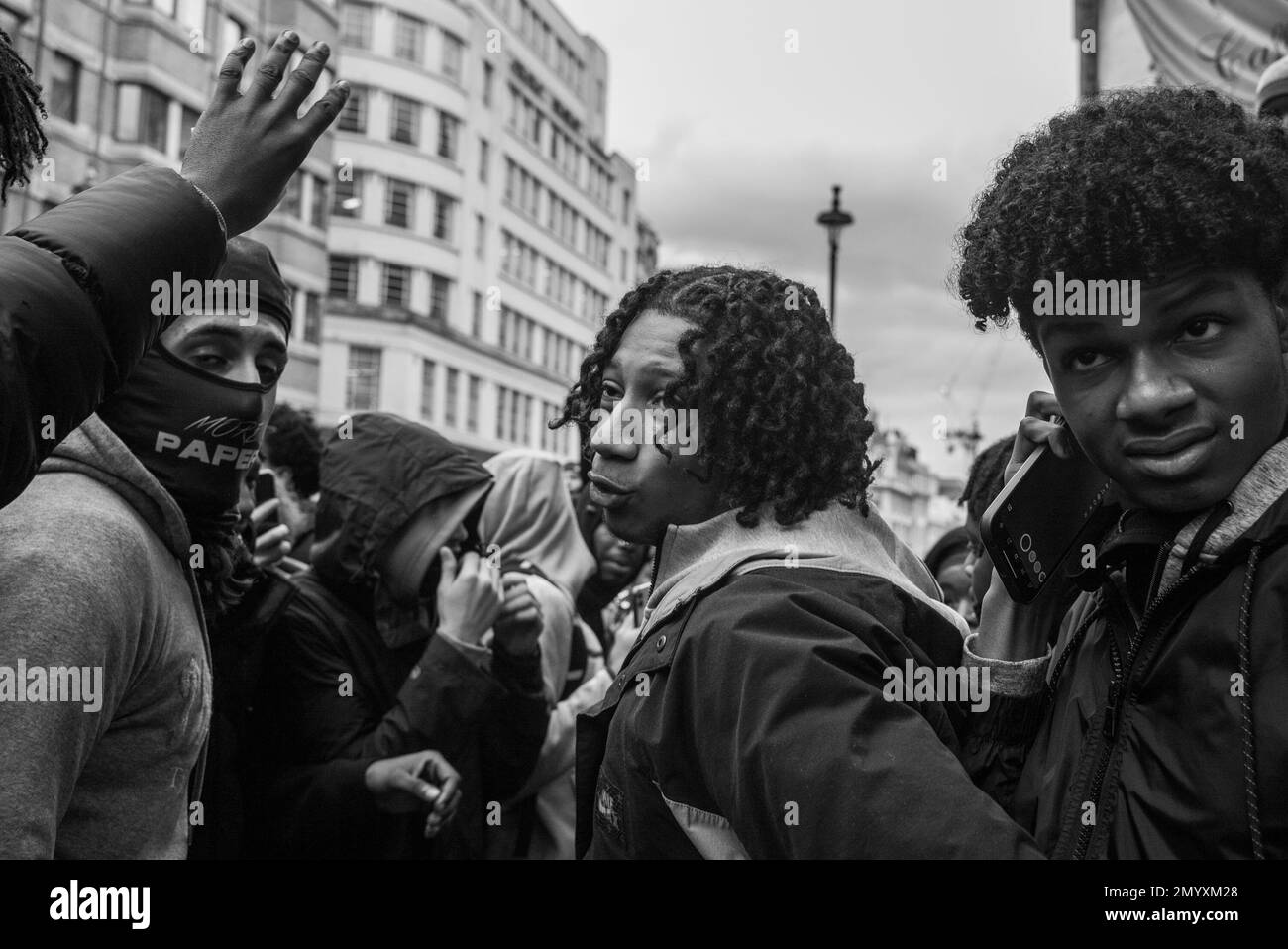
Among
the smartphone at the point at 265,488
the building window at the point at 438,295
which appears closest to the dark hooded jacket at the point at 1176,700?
the smartphone at the point at 265,488

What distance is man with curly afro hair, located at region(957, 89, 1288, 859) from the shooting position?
1.35 meters

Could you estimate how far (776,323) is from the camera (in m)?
2.11

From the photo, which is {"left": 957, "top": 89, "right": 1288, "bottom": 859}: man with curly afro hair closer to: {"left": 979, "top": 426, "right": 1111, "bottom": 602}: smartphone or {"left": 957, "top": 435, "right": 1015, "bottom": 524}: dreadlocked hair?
{"left": 979, "top": 426, "right": 1111, "bottom": 602}: smartphone

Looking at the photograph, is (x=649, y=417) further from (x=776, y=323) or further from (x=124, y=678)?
(x=124, y=678)

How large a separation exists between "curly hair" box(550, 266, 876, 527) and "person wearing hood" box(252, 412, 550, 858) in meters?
1.56

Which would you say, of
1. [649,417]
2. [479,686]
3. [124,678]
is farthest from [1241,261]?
[479,686]

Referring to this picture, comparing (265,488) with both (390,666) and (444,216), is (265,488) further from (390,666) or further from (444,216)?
(444,216)

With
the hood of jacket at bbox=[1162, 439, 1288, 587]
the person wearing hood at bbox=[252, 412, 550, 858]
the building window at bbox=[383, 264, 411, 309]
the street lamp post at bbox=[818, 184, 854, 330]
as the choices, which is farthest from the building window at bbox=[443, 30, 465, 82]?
the hood of jacket at bbox=[1162, 439, 1288, 587]

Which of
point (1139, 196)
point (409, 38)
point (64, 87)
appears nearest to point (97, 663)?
point (1139, 196)

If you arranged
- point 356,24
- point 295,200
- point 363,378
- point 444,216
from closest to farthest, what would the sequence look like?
point 295,200 → point 363,378 → point 356,24 → point 444,216

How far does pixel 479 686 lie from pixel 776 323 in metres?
1.73

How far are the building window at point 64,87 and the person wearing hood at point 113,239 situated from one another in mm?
25655

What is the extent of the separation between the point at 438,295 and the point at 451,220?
136 inches

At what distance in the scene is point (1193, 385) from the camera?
149 cm
